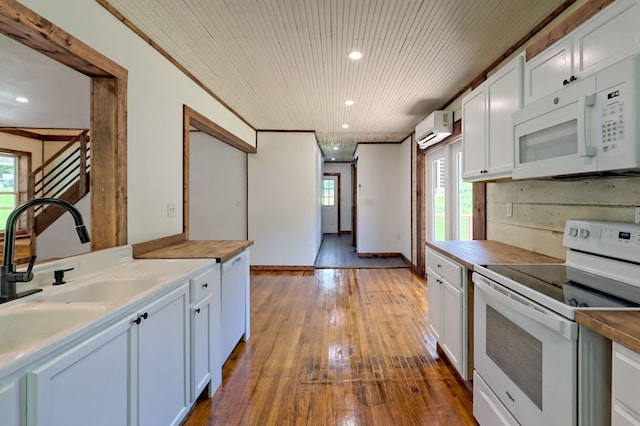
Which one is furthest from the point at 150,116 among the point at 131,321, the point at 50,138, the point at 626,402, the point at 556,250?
the point at 50,138

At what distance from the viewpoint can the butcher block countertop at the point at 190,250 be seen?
81.4 inches

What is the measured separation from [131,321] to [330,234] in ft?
31.5

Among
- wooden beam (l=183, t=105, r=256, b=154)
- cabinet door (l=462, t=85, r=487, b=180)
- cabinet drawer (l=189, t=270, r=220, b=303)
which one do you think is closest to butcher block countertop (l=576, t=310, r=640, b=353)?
cabinet door (l=462, t=85, r=487, b=180)

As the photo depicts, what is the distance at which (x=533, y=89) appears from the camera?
1.79m

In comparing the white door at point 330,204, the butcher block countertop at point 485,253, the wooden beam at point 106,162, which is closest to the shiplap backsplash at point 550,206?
the butcher block countertop at point 485,253

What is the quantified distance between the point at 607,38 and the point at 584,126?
394 mm

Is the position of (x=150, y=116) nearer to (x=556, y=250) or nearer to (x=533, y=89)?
(x=533, y=89)

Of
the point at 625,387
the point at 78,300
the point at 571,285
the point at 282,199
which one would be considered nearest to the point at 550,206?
the point at 571,285

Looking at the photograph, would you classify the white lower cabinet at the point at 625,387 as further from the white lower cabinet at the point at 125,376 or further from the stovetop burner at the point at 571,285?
the white lower cabinet at the point at 125,376

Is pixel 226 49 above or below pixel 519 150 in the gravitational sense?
above

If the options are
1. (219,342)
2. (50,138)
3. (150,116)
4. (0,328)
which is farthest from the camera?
(50,138)

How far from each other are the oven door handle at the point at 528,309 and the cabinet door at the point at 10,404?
1.63 meters

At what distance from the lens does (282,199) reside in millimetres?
5469

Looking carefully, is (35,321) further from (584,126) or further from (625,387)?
(584,126)
